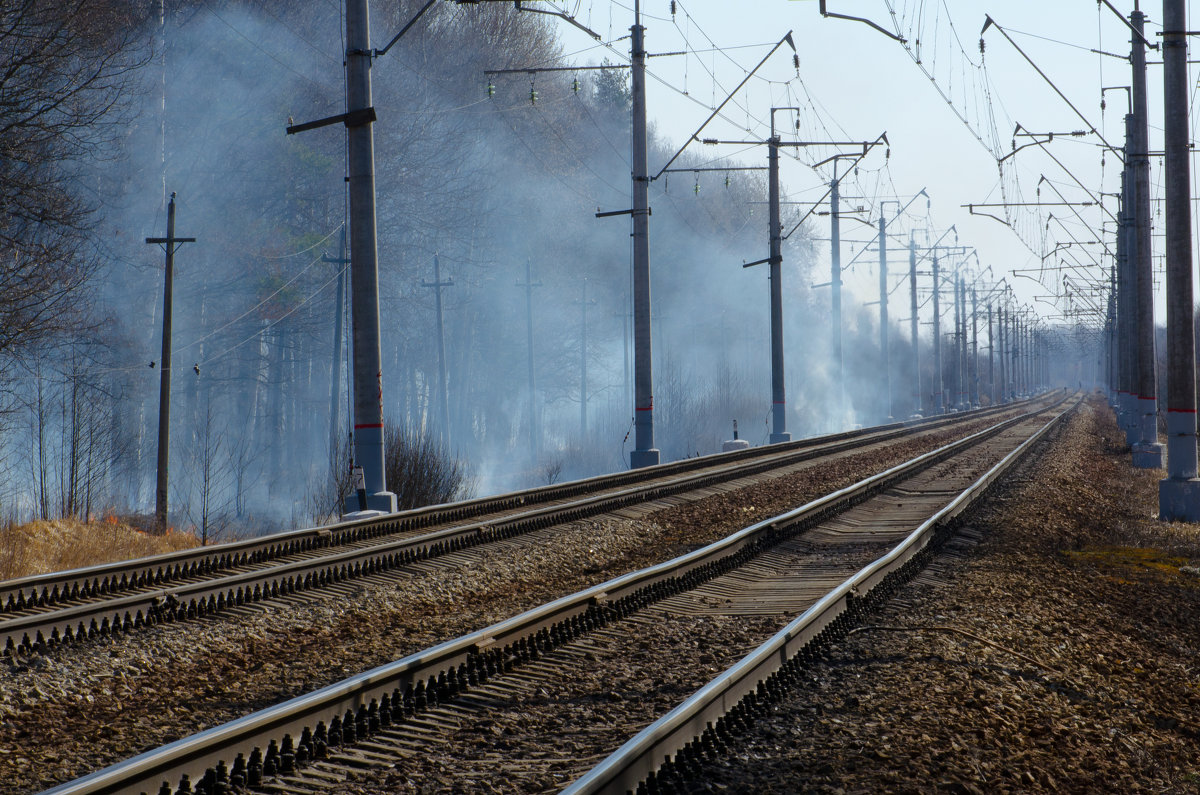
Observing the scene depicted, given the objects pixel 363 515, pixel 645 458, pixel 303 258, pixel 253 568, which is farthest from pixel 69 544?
pixel 303 258

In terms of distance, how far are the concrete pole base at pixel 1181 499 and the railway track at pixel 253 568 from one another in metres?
6.89

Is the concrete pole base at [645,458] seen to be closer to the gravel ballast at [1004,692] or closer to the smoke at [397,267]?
the smoke at [397,267]

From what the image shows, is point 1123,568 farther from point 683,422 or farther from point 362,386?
point 683,422

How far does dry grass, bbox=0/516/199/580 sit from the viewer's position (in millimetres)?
13211

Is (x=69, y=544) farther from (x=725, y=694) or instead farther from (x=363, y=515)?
(x=725, y=694)

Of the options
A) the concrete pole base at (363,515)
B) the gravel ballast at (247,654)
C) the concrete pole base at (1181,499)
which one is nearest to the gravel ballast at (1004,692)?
the gravel ballast at (247,654)

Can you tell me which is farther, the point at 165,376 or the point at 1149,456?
the point at 1149,456

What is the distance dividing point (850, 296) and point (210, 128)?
2449 inches

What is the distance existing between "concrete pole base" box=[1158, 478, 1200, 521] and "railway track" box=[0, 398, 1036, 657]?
6.89m

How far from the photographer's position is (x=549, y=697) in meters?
5.63

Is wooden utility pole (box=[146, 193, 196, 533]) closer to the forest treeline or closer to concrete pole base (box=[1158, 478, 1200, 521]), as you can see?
the forest treeline

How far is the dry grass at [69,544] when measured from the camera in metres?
13.2

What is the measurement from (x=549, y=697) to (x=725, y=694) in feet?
3.19

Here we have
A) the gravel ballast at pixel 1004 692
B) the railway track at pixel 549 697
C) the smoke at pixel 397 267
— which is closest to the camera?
the railway track at pixel 549 697
